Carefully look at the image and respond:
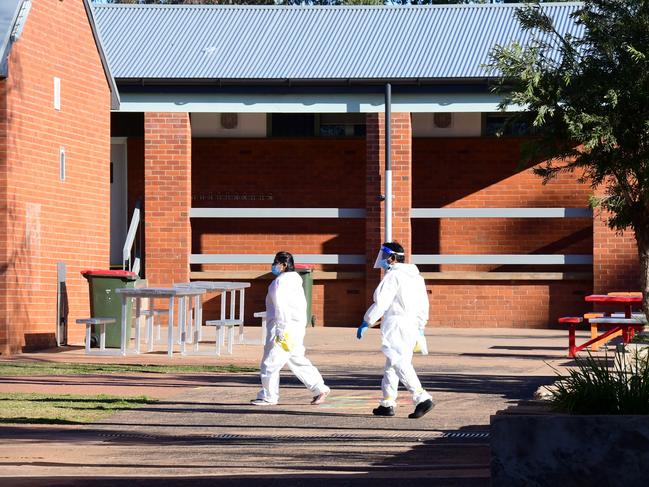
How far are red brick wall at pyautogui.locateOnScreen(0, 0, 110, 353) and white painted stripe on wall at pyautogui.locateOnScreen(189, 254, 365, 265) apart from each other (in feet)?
16.5

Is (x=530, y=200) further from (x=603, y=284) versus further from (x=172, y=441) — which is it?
(x=172, y=441)

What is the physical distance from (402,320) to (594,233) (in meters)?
17.1

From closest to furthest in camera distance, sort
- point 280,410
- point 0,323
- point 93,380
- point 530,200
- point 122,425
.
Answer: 1. point 122,425
2. point 280,410
3. point 93,380
4. point 0,323
5. point 530,200

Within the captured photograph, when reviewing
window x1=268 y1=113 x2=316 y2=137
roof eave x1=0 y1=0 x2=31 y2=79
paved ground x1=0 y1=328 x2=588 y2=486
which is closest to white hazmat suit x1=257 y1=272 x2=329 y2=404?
paved ground x1=0 y1=328 x2=588 y2=486

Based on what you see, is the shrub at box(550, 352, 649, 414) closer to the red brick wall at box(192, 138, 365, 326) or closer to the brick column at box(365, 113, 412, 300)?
the brick column at box(365, 113, 412, 300)

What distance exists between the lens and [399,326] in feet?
45.1

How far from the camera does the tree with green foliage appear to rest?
47.8 feet

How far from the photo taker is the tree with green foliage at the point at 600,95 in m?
14.6

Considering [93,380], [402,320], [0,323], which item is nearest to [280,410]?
[402,320]

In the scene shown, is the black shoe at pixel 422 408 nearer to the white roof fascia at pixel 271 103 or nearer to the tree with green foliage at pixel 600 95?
the tree with green foliage at pixel 600 95

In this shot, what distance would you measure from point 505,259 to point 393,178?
125 inches

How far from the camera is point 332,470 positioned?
995cm

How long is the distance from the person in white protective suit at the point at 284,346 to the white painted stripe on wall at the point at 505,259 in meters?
15.7

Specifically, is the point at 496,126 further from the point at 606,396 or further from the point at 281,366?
the point at 606,396
